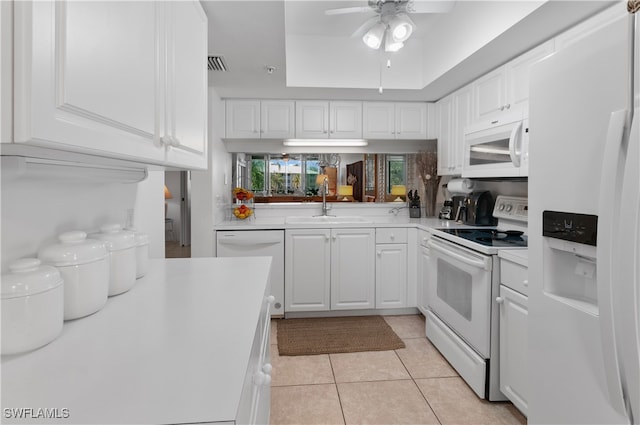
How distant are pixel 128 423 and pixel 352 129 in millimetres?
3353

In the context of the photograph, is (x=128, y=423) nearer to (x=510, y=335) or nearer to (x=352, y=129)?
(x=510, y=335)

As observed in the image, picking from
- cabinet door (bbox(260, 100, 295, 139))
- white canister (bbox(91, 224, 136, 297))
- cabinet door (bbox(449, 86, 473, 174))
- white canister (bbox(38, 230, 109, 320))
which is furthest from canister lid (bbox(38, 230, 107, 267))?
cabinet door (bbox(449, 86, 473, 174))

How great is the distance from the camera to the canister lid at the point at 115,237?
110 centimetres

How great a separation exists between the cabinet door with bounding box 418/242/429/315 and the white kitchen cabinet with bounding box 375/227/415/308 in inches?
5.2

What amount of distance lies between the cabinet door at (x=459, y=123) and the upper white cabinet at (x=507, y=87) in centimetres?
11

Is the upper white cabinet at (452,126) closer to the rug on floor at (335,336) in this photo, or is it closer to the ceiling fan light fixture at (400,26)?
the ceiling fan light fixture at (400,26)

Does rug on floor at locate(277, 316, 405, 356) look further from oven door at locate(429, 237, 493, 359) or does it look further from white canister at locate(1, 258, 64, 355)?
white canister at locate(1, 258, 64, 355)

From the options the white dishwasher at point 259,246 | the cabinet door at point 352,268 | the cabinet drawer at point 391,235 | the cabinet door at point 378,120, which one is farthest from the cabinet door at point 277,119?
the cabinet drawer at point 391,235

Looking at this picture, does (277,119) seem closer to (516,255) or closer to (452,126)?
(452,126)

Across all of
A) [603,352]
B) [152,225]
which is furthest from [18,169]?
[603,352]

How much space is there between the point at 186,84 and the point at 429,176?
2992 mm

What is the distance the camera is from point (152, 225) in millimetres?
1761

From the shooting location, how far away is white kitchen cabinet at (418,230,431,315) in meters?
3.11

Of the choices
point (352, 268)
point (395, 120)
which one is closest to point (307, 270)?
point (352, 268)
